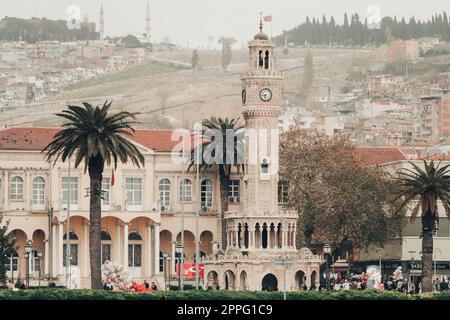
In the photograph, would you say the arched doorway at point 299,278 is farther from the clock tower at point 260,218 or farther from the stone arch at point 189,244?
the stone arch at point 189,244

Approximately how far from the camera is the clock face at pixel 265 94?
139500 mm

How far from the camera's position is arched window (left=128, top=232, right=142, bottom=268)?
14800 centimetres

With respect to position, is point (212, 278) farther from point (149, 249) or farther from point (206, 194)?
point (206, 194)

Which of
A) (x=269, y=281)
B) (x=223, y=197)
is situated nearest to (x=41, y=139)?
(x=223, y=197)

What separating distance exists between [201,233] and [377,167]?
14387 millimetres

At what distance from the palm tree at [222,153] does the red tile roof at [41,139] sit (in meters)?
4.14

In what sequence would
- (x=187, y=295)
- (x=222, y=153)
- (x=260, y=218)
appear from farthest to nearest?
1. (x=222, y=153)
2. (x=260, y=218)
3. (x=187, y=295)

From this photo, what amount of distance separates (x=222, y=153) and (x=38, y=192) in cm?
1391

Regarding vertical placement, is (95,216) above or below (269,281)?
above

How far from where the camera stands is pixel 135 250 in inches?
5856
